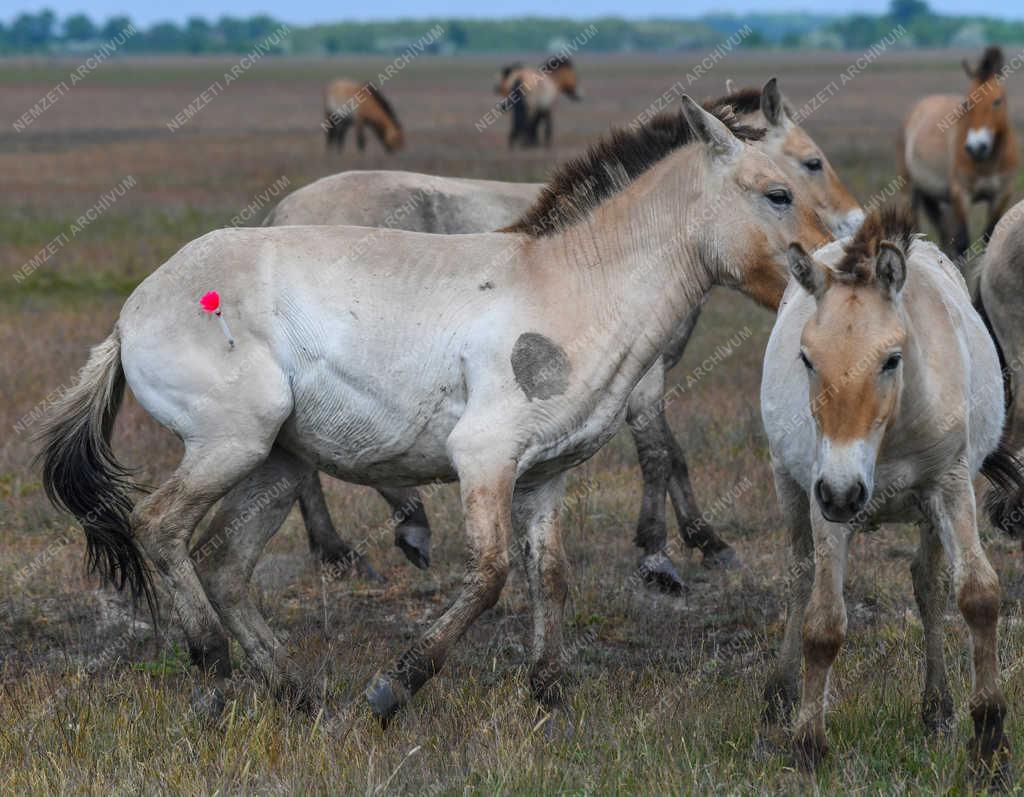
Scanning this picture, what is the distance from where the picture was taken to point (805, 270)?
4.47 meters

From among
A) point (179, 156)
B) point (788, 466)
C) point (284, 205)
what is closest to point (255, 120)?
point (179, 156)

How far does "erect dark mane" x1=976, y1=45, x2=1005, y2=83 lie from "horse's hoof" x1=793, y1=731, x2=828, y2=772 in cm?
1250

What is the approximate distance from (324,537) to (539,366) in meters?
2.68

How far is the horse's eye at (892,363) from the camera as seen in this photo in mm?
4331

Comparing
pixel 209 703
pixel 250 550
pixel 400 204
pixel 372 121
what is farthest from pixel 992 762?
pixel 372 121

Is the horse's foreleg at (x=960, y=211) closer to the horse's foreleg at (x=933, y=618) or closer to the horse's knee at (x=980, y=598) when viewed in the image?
the horse's foreleg at (x=933, y=618)

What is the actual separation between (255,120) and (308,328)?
4383 cm

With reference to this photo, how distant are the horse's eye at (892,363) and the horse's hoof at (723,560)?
331 centimetres

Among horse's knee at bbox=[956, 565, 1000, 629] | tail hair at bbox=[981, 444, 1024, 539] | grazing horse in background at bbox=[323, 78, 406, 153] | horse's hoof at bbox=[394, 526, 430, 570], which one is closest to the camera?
horse's knee at bbox=[956, 565, 1000, 629]

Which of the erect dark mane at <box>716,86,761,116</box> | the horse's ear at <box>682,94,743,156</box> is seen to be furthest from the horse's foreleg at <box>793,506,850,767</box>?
the erect dark mane at <box>716,86,761,116</box>

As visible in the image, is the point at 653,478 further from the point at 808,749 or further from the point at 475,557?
the point at 808,749

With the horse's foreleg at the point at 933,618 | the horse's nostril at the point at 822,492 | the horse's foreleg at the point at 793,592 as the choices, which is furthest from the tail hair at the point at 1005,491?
the horse's nostril at the point at 822,492

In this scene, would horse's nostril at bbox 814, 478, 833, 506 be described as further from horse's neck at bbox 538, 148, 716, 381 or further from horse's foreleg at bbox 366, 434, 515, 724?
horse's neck at bbox 538, 148, 716, 381

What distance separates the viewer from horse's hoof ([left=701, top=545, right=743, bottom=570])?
24.9ft
